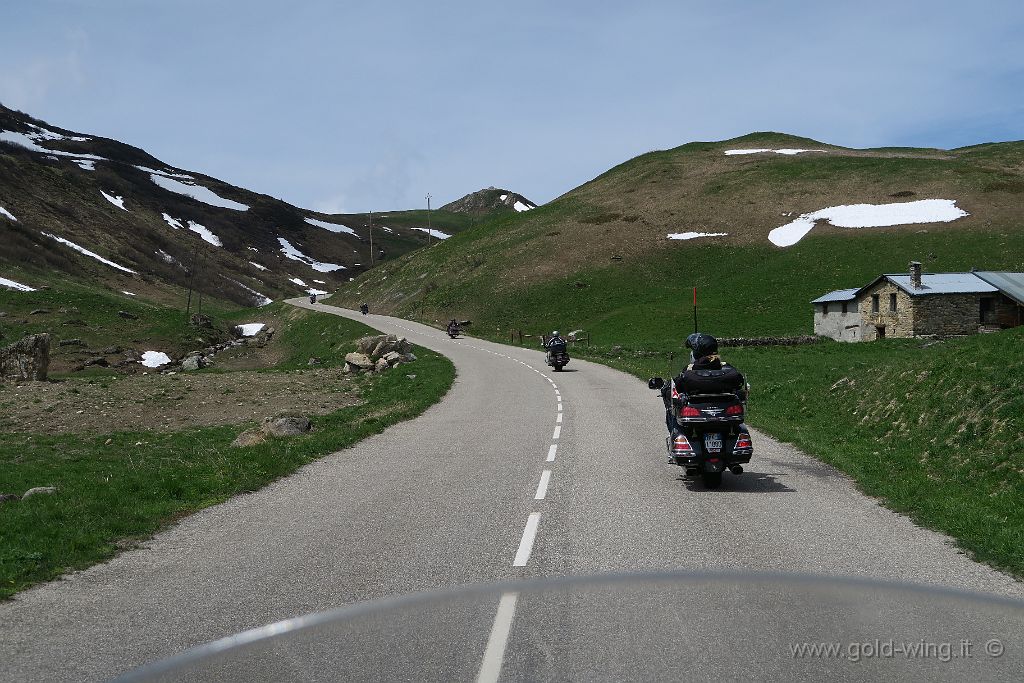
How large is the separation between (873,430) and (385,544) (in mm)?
12073

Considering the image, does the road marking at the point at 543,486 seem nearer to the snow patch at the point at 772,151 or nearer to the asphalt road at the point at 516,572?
the asphalt road at the point at 516,572

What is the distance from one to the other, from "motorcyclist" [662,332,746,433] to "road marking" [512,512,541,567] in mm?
3280

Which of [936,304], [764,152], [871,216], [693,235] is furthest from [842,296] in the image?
[764,152]

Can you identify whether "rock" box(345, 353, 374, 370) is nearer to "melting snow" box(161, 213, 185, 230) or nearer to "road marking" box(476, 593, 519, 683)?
"road marking" box(476, 593, 519, 683)

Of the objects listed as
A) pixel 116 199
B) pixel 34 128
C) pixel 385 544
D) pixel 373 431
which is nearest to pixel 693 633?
pixel 385 544

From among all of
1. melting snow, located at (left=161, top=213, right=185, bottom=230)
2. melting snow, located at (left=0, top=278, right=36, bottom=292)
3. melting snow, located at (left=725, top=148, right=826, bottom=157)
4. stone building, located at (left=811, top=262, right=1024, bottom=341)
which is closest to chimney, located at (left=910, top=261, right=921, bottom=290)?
Answer: stone building, located at (left=811, top=262, right=1024, bottom=341)

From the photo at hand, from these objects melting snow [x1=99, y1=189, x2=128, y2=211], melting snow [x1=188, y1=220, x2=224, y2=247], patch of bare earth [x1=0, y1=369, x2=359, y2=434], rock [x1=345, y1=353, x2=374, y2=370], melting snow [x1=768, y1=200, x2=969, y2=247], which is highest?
melting snow [x1=99, y1=189, x2=128, y2=211]

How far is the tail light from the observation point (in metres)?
11.5

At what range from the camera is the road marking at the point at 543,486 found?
10.9m

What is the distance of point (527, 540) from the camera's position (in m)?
8.42

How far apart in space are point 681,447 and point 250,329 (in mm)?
76420

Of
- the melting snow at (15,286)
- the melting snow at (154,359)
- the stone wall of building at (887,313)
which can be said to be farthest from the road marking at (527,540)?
the melting snow at (15,286)

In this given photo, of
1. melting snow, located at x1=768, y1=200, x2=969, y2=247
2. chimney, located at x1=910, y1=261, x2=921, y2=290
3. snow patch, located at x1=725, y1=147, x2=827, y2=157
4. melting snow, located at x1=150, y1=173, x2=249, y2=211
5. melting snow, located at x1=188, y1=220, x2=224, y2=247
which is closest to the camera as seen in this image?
chimney, located at x1=910, y1=261, x2=921, y2=290

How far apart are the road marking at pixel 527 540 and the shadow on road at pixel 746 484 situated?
3.03m
